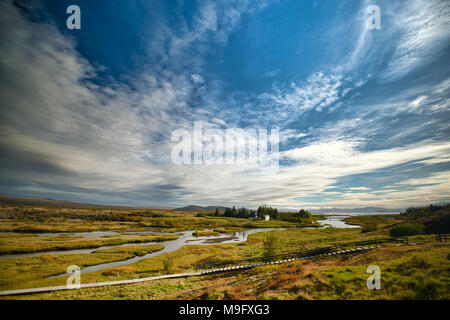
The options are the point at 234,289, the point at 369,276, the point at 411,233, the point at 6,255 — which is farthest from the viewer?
the point at 411,233

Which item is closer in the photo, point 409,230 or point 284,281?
point 284,281

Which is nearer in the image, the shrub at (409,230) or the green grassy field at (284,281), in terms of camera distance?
the green grassy field at (284,281)

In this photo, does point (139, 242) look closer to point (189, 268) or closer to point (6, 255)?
point (6, 255)

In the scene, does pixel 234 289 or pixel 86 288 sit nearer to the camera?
pixel 234 289

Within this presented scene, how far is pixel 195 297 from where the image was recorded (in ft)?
52.2

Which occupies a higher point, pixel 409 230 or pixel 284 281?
pixel 284 281

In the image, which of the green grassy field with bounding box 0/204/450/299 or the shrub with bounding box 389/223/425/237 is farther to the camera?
the shrub with bounding box 389/223/425/237
